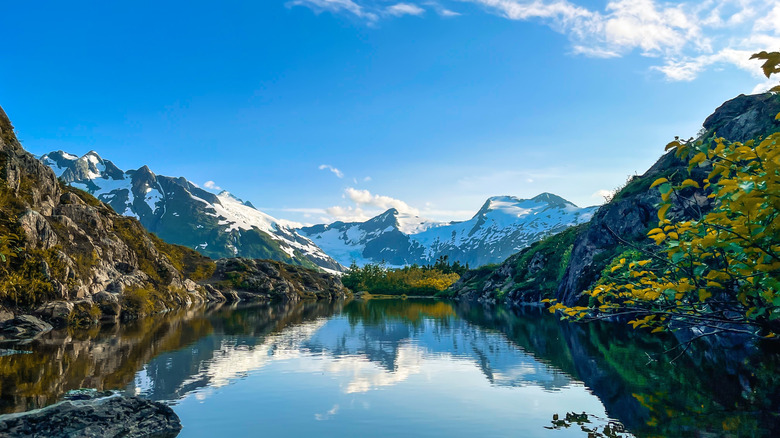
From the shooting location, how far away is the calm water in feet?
64.8

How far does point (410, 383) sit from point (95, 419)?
670 inches

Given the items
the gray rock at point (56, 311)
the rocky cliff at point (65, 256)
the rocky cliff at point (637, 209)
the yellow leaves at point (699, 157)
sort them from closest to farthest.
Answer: the yellow leaves at point (699, 157) < the rocky cliff at point (65, 256) < the gray rock at point (56, 311) < the rocky cliff at point (637, 209)

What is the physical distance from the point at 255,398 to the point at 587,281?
7597cm

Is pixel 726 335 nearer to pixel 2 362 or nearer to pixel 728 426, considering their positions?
→ pixel 728 426

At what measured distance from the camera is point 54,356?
34500mm

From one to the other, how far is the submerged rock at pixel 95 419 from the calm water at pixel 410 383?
1.22 metres

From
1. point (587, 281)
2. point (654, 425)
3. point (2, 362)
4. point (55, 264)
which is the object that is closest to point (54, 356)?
point (2, 362)

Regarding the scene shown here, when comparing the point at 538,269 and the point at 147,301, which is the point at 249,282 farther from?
the point at 538,269

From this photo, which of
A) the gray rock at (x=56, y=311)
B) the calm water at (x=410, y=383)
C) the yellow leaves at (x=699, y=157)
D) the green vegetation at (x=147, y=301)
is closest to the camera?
the yellow leaves at (x=699, y=157)

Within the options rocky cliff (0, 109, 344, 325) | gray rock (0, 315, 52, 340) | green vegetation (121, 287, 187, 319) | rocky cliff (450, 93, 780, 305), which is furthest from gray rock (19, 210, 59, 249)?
rocky cliff (450, 93, 780, 305)

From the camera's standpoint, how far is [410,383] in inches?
1138

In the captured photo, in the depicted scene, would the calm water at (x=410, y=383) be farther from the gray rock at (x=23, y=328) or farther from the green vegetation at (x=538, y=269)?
the green vegetation at (x=538, y=269)

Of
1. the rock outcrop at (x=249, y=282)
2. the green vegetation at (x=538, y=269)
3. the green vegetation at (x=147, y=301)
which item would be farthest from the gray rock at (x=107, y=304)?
the green vegetation at (x=538, y=269)

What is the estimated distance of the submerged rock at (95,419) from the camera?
16.1m
